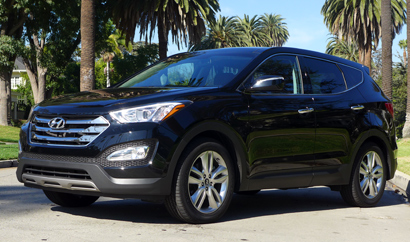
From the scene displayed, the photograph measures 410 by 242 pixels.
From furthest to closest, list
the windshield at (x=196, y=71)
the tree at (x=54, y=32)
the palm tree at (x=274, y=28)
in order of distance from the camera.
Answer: the palm tree at (x=274, y=28)
the tree at (x=54, y=32)
the windshield at (x=196, y=71)

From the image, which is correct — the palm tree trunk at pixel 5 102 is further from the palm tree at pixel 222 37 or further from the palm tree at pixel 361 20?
the palm tree at pixel 222 37

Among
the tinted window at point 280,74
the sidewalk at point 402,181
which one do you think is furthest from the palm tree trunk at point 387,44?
the tinted window at point 280,74

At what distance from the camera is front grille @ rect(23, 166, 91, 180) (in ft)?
17.0

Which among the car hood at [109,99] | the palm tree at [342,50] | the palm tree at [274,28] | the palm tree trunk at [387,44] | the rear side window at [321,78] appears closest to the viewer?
the car hood at [109,99]

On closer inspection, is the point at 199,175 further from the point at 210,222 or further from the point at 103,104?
the point at 103,104

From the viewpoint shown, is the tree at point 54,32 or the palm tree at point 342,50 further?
the palm tree at point 342,50

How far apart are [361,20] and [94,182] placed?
37843 mm

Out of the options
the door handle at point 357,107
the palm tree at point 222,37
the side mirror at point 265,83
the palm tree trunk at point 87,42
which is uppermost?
the palm tree at point 222,37

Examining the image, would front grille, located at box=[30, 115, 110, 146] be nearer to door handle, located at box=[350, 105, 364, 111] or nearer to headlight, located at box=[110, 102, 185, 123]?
headlight, located at box=[110, 102, 185, 123]

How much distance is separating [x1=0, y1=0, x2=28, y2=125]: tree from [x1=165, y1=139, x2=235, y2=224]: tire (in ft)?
76.3

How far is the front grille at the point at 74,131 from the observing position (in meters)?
5.11

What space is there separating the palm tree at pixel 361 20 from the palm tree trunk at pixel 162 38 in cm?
1568

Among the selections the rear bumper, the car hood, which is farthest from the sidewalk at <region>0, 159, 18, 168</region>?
the rear bumper

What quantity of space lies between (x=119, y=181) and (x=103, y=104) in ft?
2.32
